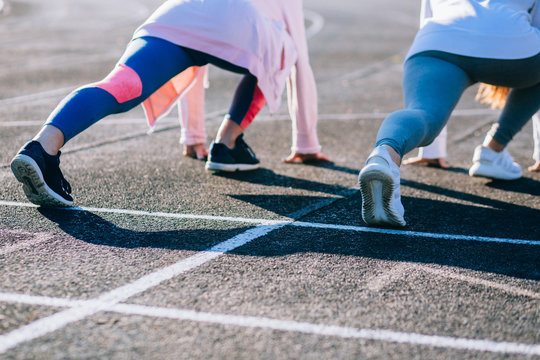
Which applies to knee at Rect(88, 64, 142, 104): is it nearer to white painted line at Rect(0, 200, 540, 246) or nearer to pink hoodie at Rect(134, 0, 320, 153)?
pink hoodie at Rect(134, 0, 320, 153)

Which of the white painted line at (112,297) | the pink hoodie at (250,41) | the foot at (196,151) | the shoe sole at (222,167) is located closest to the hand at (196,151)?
the foot at (196,151)

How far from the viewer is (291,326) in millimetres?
2529

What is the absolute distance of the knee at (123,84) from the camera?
3885 mm

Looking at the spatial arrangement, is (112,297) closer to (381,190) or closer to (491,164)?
(381,190)

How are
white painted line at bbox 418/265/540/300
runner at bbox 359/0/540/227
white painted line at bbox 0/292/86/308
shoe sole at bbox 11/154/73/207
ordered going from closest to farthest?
white painted line at bbox 0/292/86/308 < white painted line at bbox 418/265/540/300 < shoe sole at bbox 11/154/73/207 < runner at bbox 359/0/540/227

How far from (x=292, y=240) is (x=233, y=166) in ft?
5.01

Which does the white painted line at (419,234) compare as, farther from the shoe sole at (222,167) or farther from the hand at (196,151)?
the hand at (196,151)

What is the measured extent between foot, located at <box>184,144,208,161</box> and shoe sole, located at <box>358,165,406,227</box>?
2106mm

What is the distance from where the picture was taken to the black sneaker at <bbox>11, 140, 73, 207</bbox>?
3.54m

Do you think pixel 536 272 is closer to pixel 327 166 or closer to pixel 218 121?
pixel 327 166

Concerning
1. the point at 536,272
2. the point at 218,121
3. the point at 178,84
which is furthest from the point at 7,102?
the point at 536,272

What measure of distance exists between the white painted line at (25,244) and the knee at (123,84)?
91 centimetres

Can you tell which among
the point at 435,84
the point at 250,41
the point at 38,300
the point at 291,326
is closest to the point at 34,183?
the point at 38,300

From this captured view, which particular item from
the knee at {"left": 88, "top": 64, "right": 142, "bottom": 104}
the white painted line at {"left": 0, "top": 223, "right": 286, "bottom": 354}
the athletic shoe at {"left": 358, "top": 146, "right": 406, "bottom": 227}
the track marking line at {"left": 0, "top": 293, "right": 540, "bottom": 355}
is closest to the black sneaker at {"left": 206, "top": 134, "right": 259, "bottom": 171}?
the knee at {"left": 88, "top": 64, "right": 142, "bottom": 104}
